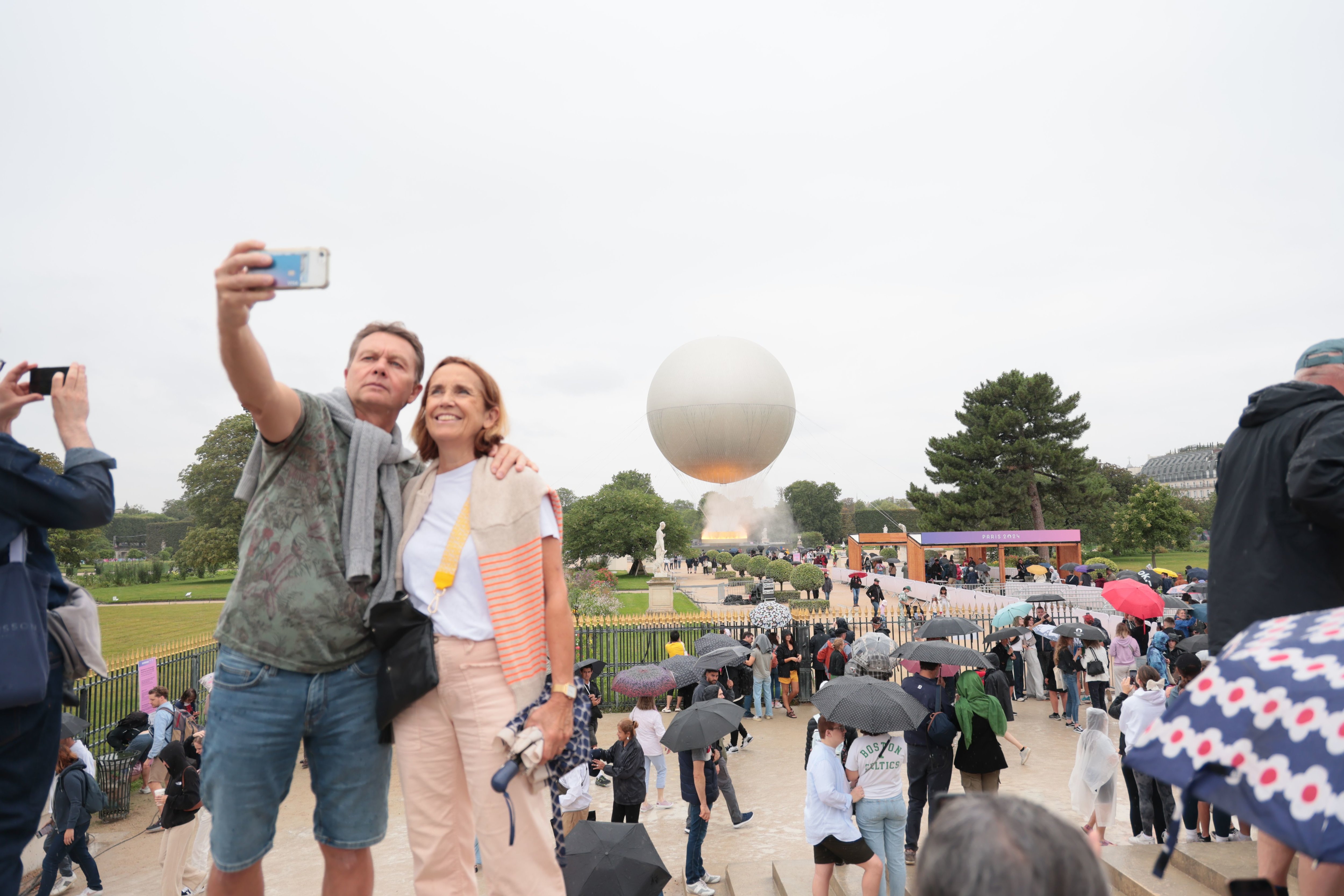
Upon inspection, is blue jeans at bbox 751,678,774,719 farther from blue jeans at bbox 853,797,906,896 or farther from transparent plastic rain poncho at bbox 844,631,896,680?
blue jeans at bbox 853,797,906,896

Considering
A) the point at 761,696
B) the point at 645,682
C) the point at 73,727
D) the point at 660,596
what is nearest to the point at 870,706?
the point at 645,682

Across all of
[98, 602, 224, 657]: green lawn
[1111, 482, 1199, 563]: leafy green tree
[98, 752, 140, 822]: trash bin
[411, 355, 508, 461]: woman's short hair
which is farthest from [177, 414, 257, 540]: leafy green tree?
[1111, 482, 1199, 563]: leafy green tree

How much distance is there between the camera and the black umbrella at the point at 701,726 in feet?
24.6

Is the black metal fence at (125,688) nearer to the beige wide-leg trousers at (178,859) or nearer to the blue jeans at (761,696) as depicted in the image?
the beige wide-leg trousers at (178,859)

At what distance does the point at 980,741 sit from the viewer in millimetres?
7277

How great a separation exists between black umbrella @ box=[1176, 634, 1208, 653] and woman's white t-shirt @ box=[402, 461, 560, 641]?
414 inches

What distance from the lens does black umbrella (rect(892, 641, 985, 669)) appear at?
8.23 m

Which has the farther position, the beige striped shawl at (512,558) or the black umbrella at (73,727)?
the black umbrella at (73,727)

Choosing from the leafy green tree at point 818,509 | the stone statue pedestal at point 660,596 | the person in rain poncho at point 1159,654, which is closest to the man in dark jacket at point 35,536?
the person in rain poncho at point 1159,654

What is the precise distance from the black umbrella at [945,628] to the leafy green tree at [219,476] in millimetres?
36486

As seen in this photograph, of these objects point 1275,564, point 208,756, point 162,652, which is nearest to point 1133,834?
point 1275,564

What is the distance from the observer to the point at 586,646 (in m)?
16.6

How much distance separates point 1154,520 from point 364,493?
54.2 m

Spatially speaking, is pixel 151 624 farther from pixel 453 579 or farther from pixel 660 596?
pixel 453 579
